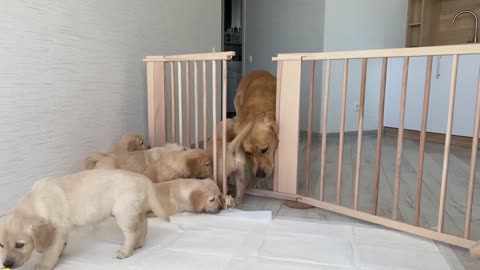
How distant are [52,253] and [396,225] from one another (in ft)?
3.71

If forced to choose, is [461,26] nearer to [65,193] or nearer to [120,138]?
[120,138]

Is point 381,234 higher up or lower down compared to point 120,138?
lower down

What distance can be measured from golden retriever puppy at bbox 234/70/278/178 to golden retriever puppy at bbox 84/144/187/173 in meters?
0.36

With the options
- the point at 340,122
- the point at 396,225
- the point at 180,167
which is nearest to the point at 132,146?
the point at 180,167

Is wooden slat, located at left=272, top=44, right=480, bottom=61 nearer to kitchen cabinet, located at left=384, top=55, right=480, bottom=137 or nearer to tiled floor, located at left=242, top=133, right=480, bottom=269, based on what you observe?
tiled floor, located at left=242, top=133, right=480, bottom=269

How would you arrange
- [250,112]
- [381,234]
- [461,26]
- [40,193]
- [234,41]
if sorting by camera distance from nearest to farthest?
[40,193] → [381,234] → [250,112] → [461,26] → [234,41]

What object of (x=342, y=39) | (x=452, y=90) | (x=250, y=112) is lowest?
(x=250, y=112)

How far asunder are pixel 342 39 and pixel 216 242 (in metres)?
3.23

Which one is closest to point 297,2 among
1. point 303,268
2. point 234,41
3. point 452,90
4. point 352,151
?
point 234,41

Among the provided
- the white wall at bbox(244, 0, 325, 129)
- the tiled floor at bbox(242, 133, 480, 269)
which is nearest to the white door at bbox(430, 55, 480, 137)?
the tiled floor at bbox(242, 133, 480, 269)

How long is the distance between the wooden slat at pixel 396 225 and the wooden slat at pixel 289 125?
117 mm

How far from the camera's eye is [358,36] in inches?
158

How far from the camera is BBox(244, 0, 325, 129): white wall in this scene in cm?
402

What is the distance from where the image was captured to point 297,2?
164 inches
